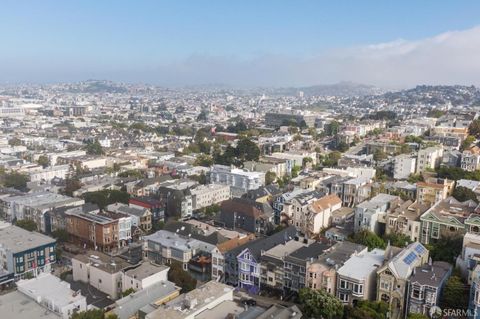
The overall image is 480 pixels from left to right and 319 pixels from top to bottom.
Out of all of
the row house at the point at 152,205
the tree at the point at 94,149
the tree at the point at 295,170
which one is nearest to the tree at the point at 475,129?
the tree at the point at 295,170

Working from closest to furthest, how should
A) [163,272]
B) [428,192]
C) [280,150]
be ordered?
[163,272] → [428,192] → [280,150]

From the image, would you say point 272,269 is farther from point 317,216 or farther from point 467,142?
point 467,142

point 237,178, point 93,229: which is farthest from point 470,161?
point 93,229

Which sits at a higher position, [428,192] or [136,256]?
[428,192]

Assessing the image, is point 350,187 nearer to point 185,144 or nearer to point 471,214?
point 471,214

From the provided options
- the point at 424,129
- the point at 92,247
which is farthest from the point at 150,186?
the point at 424,129

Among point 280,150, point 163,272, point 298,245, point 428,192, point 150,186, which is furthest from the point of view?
point 280,150

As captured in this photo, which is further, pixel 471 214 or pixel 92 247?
pixel 92 247

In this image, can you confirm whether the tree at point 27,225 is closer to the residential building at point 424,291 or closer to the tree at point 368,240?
the tree at point 368,240
